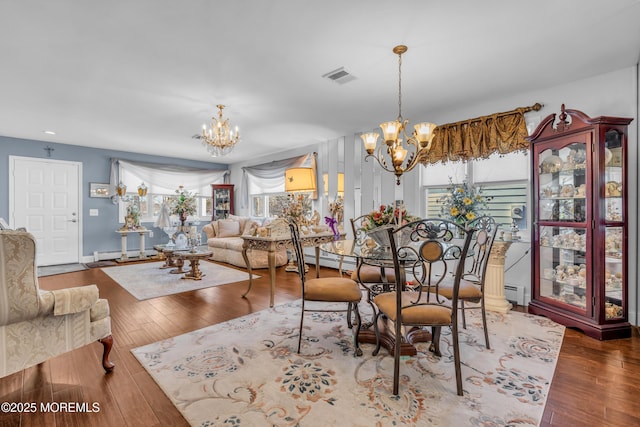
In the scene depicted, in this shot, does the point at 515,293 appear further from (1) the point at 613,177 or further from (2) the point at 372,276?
(2) the point at 372,276

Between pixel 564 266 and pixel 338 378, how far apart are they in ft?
8.50

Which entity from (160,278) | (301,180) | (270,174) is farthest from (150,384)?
(270,174)

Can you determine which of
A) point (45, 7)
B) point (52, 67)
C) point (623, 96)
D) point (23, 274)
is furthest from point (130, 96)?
point (623, 96)

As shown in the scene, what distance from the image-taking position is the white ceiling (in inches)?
79.2

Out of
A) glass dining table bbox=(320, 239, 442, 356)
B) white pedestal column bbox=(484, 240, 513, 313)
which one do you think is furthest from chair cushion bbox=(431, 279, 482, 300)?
white pedestal column bbox=(484, 240, 513, 313)

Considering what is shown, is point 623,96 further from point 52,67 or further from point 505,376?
point 52,67

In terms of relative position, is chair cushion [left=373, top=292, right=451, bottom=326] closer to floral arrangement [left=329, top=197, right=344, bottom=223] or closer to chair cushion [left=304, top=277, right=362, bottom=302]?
chair cushion [left=304, top=277, right=362, bottom=302]

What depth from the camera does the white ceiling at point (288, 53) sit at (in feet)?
6.60

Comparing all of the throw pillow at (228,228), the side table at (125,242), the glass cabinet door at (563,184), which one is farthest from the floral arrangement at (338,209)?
the side table at (125,242)

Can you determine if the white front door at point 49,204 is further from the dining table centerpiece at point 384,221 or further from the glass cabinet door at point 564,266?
the glass cabinet door at point 564,266

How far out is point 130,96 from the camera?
137 inches

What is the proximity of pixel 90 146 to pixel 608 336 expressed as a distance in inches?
332

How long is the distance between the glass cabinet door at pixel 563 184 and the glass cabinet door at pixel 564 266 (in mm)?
153

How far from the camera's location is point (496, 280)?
3.25 metres
